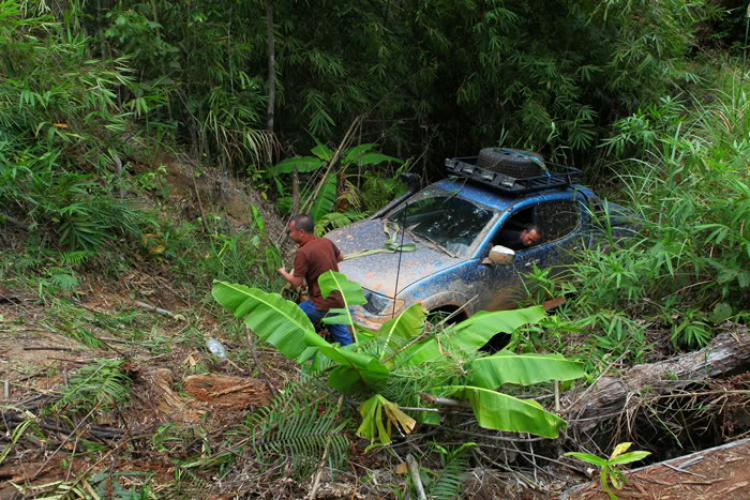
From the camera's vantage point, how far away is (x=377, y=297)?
5023mm

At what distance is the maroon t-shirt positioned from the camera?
4.85 meters

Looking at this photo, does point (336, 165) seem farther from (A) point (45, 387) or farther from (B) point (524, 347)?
(A) point (45, 387)

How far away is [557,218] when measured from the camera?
605 cm

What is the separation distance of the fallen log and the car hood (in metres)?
1.90

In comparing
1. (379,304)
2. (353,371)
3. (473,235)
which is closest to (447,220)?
(473,235)

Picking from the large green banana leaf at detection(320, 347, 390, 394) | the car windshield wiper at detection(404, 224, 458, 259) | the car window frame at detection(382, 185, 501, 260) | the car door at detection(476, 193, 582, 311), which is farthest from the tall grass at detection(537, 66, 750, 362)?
the large green banana leaf at detection(320, 347, 390, 394)

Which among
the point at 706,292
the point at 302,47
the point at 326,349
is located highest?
the point at 302,47

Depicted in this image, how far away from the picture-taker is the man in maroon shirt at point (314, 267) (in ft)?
15.9

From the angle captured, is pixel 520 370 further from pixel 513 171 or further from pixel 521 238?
pixel 513 171

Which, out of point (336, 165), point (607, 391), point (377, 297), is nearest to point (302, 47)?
point (336, 165)

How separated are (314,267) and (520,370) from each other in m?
2.17

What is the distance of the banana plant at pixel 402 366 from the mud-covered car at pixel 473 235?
1351mm

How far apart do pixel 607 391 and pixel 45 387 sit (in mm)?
3584

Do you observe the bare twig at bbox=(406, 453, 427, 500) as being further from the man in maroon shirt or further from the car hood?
the car hood
